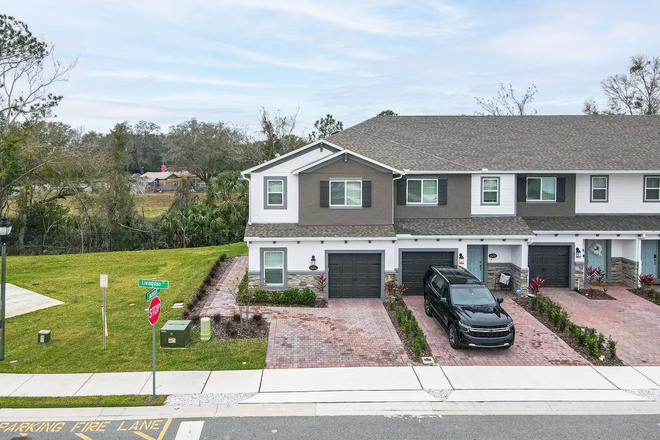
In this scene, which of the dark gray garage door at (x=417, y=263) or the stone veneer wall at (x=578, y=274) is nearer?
the dark gray garage door at (x=417, y=263)

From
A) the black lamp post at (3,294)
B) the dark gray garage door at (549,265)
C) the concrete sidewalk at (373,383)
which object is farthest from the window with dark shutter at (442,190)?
the black lamp post at (3,294)


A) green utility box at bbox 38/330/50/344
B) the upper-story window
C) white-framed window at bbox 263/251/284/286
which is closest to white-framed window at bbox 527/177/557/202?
the upper-story window

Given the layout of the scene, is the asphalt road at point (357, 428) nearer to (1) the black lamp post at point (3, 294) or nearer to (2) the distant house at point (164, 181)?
(1) the black lamp post at point (3, 294)

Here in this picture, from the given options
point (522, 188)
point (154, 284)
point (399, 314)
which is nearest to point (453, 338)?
point (399, 314)

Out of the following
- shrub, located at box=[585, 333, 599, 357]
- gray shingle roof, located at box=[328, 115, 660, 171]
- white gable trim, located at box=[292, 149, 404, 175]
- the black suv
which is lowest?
shrub, located at box=[585, 333, 599, 357]

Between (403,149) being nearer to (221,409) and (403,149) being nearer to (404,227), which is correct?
(404,227)

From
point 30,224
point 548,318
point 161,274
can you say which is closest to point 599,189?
point 548,318

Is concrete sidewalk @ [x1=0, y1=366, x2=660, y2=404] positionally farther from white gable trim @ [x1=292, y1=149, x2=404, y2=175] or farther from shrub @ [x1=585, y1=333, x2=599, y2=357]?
white gable trim @ [x1=292, y1=149, x2=404, y2=175]
